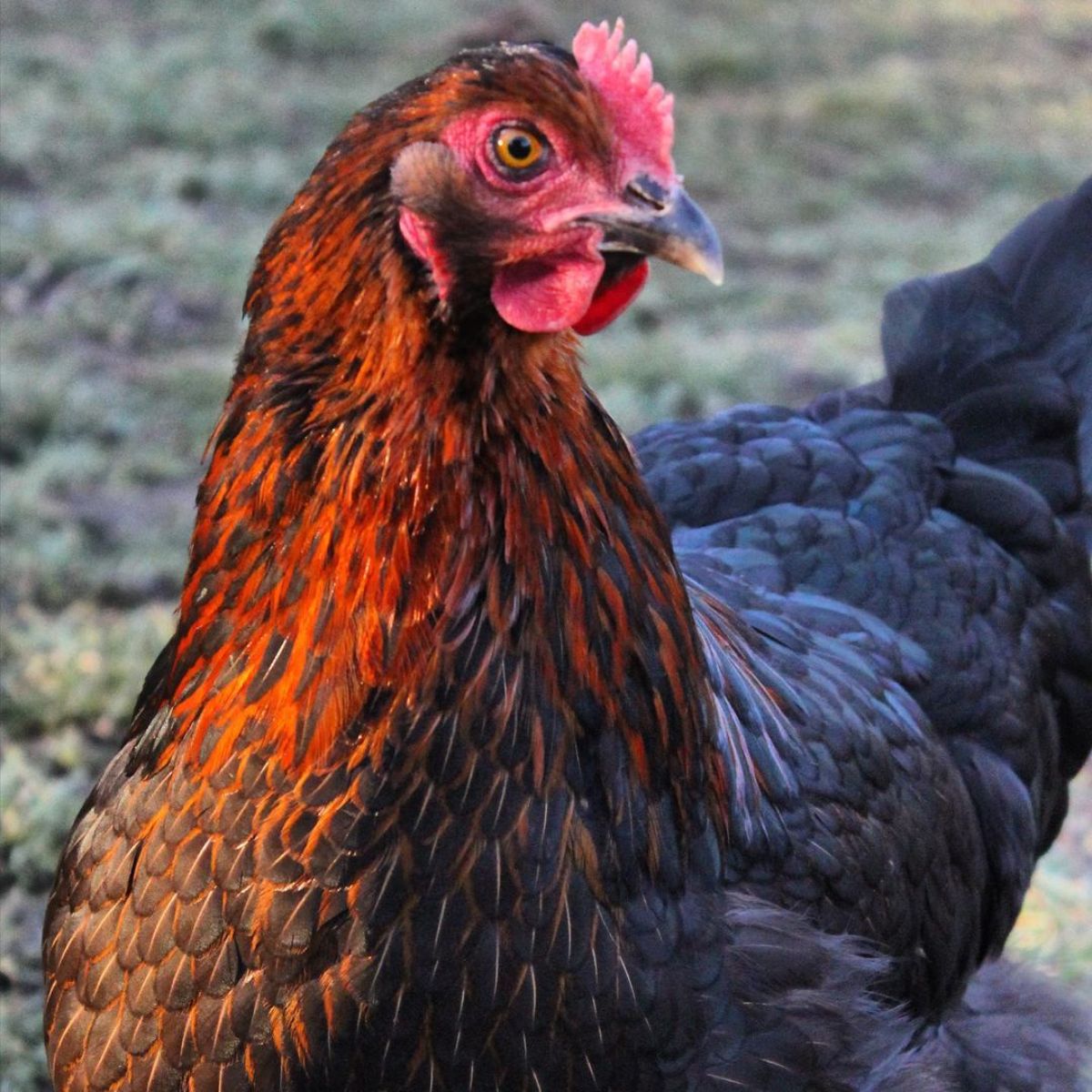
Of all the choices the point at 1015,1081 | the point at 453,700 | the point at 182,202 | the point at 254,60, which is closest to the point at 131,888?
the point at 453,700

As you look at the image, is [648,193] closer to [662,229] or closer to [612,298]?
[662,229]

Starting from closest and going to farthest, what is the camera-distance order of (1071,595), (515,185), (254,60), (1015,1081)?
(515,185), (1015,1081), (1071,595), (254,60)

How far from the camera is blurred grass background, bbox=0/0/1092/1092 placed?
14.6 ft

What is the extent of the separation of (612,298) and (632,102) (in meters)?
0.26

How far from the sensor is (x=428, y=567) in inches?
79.9

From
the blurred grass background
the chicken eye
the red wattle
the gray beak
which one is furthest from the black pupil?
the blurred grass background

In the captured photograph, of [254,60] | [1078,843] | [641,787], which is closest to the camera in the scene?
[641,787]

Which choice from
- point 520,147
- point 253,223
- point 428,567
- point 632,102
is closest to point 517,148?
point 520,147

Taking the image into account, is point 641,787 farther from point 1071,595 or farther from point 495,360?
point 1071,595

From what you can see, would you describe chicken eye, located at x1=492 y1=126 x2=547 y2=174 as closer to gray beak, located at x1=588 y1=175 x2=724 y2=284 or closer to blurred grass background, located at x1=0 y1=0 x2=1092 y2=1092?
gray beak, located at x1=588 y1=175 x2=724 y2=284

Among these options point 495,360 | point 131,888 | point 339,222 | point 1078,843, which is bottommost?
point 1078,843

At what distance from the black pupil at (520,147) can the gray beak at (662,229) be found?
0.38 feet

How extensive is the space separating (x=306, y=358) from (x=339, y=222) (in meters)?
0.18

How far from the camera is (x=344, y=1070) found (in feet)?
6.76
